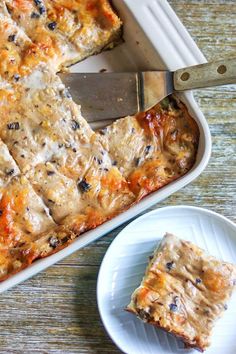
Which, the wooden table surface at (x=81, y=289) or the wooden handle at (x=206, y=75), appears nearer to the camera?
the wooden handle at (x=206, y=75)

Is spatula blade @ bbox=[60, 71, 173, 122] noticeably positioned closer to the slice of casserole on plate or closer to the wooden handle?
the wooden handle

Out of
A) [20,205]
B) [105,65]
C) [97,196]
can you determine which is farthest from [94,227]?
[105,65]

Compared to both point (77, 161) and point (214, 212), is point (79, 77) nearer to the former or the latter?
point (77, 161)

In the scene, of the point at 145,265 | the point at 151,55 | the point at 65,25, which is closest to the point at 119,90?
the point at 151,55

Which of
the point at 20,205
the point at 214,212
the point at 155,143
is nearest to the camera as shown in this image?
the point at 20,205

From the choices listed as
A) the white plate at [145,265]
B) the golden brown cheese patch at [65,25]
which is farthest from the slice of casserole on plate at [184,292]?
the golden brown cheese patch at [65,25]

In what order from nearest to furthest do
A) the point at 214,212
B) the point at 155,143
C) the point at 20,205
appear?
the point at 20,205, the point at 155,143, the point at 214,212

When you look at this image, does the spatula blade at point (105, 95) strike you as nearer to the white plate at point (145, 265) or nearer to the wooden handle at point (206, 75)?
the wooden handle at point (206, 75)

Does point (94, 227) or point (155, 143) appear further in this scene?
point (155, 143)

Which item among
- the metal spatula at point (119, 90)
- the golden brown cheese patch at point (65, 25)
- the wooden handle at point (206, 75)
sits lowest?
the wooden handle at point (206, 75)
